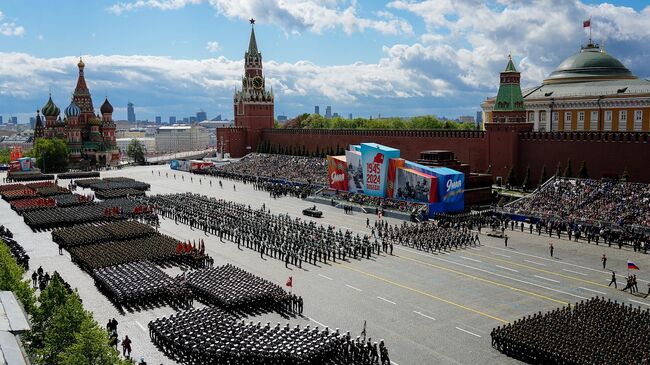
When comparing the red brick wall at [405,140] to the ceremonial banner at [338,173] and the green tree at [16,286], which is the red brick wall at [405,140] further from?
the green tree at [16,286]

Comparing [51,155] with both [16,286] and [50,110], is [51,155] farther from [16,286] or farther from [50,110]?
[16,286]

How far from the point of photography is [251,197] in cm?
4762

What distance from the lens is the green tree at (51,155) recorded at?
6931 centimetres

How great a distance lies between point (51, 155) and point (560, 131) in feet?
192

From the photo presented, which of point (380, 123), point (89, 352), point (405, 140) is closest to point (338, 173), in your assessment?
point (405, 140)

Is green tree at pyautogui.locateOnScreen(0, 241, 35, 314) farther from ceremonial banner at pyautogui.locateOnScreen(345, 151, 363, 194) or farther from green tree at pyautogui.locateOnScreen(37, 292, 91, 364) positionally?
ceremonial banner at pyautogui.locateOnScreen(345, 151, 363, 194)

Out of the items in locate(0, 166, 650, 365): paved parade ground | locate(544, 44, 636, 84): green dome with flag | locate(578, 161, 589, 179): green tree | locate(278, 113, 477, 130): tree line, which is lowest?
locate(0, 166, 650, 365): paved parade ground

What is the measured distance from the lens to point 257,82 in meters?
77.2

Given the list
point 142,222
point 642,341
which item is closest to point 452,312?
point 642,341

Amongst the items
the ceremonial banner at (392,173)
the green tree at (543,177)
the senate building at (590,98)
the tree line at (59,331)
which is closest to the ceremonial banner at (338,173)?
the ceremonial banner at (392,173)

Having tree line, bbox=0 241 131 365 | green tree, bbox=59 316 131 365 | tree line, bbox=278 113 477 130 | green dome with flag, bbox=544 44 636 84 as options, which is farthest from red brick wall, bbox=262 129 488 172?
green tree, bbox=59 316 131 365

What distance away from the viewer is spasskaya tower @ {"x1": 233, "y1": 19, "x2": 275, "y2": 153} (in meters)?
76.8

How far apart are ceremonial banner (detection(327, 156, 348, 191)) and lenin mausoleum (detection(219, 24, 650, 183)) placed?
425 inches

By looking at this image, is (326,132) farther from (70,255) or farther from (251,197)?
(70,255)
